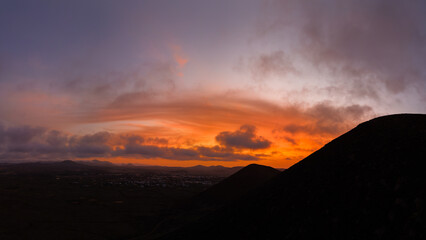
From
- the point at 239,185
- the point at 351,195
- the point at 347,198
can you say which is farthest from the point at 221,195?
the point at 351,195

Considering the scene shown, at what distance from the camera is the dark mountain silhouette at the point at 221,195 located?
1761 inches

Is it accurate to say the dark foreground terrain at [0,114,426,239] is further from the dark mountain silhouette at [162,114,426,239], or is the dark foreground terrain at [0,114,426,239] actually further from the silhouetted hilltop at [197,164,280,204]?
the silhouetted hilltop at [197,164,280,204]

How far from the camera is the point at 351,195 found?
17594 millimetres

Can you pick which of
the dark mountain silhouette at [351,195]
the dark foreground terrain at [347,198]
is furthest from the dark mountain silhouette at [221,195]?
the dark mountain silhouette at [351,195]

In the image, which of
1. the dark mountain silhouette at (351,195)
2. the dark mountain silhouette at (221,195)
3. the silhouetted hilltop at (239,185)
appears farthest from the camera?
the silhouetted hilltop at (239,185)

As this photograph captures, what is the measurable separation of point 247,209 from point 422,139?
17.3 meters

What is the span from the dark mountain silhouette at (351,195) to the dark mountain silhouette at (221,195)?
1945cm

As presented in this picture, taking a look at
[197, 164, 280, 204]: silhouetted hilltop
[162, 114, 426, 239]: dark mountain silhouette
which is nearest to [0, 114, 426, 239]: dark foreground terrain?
[162, 114, 426, 239]: dark mountain silhouette

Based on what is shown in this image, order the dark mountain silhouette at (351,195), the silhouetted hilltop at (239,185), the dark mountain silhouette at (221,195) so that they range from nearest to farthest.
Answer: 1. the dark mountain silhouette at (351,195)
2. the dark mountain silhouette at (221,195)
3. the silhouetted hilltop at (239,185)

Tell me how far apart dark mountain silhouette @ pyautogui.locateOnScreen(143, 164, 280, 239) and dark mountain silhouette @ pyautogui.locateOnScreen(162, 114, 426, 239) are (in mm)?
19445

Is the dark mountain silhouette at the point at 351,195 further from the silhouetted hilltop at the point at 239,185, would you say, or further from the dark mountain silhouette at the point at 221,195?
the silhouetted hilltop at the point at 239,185

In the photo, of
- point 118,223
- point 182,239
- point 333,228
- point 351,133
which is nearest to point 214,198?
point 118,223

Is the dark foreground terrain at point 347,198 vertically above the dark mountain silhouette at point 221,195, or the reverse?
the dark foreground terrain at point 347,198

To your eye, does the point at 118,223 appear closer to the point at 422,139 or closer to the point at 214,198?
the point at 214,198
